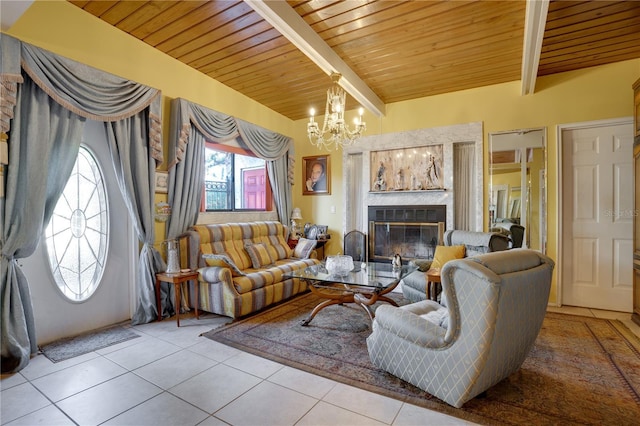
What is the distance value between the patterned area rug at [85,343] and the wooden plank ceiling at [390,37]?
2.97m

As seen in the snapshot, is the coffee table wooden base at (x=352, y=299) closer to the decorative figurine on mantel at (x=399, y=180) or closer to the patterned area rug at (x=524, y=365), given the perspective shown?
the patterned area rug at (x=524, y=365)

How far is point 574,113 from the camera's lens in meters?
3.84

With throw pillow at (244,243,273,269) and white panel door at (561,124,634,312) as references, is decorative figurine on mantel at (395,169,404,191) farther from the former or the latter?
throw pillow at (244,243,273,269)

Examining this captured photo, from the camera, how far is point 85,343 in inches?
109

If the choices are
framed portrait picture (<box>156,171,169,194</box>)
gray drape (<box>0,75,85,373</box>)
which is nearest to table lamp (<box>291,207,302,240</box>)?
framed portrait picture (<box>156,171,169,194</box>)

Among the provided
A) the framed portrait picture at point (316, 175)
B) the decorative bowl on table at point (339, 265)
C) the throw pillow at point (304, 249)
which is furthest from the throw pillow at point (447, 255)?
the framed portrait picture at point (316, 175)

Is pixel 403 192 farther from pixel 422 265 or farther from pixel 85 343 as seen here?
pixel 85 343

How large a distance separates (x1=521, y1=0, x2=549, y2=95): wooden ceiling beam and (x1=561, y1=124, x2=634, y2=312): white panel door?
104 centimetres

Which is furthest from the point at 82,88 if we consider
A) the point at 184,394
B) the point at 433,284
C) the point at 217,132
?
the point at 433,284

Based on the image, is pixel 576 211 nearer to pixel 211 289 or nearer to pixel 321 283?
pixel 321 283

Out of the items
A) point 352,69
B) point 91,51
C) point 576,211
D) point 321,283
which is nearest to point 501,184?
point 576,211

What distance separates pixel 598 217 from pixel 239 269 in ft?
14.5

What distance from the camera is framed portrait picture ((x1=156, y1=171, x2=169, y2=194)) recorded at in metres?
3.51

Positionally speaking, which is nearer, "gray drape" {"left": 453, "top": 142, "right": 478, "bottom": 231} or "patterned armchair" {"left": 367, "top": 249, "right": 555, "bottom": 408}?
"patterned armchair" {"left": 367, "top": 249, "right": 555, "bottom": 408}
